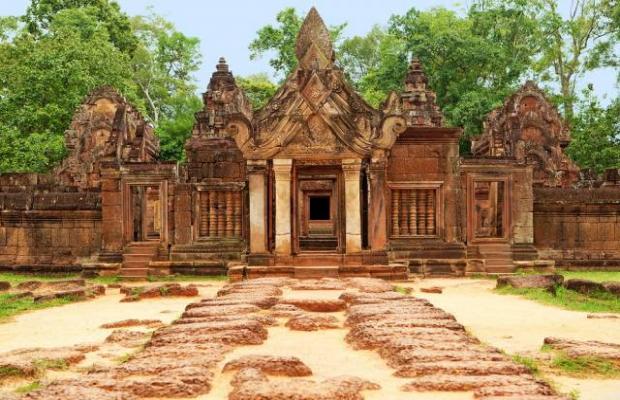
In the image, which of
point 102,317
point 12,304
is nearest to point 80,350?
point 102,317

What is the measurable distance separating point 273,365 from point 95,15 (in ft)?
113

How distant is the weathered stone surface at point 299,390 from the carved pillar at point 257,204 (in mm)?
10542

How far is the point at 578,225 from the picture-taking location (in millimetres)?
18750

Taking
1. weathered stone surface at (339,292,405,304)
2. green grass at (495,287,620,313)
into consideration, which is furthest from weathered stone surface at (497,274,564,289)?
weathered stone surface at (339,292,405,304)

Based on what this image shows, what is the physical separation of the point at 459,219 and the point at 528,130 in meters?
10.4

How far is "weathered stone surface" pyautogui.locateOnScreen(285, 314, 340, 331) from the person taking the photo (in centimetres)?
776

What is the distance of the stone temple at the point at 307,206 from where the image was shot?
15.4 metres

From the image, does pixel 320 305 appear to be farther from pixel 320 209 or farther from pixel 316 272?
pixel 320 209

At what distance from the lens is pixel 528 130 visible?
86.0 ft

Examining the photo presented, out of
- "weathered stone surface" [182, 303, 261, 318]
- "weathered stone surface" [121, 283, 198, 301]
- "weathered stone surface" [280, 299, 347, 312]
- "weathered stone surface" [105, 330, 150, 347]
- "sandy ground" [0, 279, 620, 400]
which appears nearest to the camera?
"sandy ground" [0, 279, 620, 400]

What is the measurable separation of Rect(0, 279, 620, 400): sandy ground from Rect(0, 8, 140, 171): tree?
1557cm

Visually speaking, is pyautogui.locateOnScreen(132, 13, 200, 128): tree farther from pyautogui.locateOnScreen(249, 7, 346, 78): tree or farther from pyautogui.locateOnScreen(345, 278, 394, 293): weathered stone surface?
pyautogui.locateOnScreen(345, 278, 394, 293): weathered stone surface

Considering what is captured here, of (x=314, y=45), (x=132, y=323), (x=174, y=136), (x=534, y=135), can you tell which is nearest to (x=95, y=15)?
(x=174, y=136)

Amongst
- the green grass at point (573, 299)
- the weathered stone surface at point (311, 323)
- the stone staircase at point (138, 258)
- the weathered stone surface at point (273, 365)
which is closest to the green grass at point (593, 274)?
the green grass at point (573, 299)
